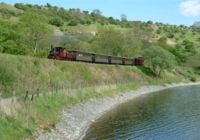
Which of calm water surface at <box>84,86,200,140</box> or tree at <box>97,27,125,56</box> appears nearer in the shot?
calm water surface at <box>84,86,200,140</box>

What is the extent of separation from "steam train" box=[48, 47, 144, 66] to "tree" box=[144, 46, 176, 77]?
3959 millimetres

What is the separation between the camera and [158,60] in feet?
404

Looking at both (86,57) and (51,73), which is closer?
(51,73)

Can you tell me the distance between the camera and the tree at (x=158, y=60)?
4879 inches

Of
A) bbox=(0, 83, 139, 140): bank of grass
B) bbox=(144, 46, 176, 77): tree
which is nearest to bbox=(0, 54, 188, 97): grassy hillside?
bbox=(0, 83, 139, 140): bank of grass

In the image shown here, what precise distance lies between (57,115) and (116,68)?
6010 centimetres

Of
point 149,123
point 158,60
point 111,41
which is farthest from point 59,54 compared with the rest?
point 111,41

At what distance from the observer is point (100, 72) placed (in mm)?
90312

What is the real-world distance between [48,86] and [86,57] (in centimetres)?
3147

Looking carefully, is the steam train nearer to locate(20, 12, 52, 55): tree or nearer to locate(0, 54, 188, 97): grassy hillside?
locate(0, 54, 188, 97): grassy hillside

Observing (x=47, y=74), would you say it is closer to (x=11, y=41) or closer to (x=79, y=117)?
(x=79, y=117)

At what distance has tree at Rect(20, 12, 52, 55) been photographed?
314 feet

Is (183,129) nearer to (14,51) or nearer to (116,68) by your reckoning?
(14,51)

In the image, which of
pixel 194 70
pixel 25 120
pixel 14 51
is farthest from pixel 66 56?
pixel 194 70
